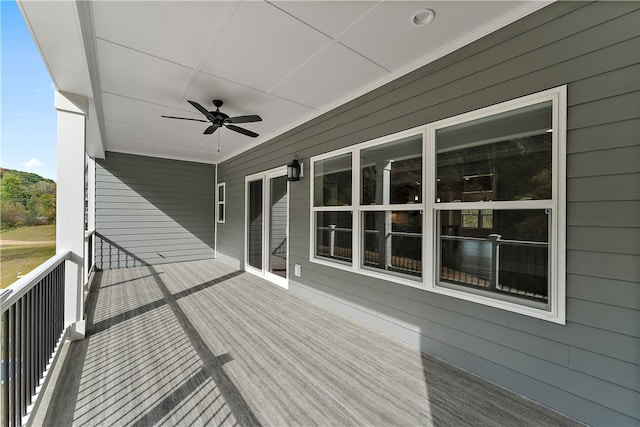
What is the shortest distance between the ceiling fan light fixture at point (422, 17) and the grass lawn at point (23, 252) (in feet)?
10.7

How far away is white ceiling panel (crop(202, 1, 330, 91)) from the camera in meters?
2.15

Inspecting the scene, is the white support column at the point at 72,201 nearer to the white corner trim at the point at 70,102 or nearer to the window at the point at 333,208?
the white corner trim at the point at 70,102

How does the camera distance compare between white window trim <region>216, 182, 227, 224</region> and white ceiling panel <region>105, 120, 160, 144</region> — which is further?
white window trim <region>216, 182, 227, 224</region>

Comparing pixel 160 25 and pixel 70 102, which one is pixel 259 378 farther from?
pixel 70 102

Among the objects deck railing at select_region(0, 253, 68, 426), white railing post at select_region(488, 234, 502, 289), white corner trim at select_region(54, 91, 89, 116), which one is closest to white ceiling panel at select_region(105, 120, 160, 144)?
white corner trim at select_region(54, 91, 89, 116)

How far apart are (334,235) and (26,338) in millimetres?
3116

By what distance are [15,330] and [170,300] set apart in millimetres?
2451

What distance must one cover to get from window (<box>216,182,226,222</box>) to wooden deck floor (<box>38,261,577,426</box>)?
12.5 ft

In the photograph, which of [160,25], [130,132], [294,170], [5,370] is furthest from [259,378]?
[130,132]

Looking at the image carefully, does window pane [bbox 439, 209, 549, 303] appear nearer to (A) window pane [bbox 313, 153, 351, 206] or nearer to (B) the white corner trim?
(A) window pane [bbox 313, 153, 351, 206]

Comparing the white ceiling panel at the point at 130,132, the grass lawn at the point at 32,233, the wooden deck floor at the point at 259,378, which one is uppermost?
the white ceiling panel at the point at 130,132

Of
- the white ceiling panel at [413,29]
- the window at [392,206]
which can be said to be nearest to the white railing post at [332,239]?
the window at [392,206]

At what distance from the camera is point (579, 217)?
1.79 meters

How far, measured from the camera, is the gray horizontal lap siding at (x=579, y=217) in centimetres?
163
